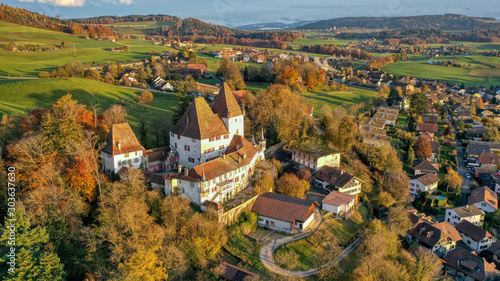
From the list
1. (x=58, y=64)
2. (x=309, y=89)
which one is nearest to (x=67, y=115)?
(x=58, y=64)

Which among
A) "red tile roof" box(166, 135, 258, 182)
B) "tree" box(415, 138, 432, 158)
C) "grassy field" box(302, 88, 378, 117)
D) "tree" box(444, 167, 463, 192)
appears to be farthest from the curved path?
"grassy field" box(302, 88, 378, 117)

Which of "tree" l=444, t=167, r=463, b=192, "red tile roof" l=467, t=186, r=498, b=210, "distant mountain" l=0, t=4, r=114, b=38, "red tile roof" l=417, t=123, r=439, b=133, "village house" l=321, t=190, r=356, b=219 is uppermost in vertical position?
"distant mountain" l=0, t=4, r=114, b=38

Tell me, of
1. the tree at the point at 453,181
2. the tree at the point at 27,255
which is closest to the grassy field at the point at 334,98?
the tree at the point at 453,181

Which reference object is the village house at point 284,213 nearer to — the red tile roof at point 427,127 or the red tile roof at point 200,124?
the red tile roof at point 200,124

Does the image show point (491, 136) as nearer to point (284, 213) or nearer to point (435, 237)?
point (435, 237)

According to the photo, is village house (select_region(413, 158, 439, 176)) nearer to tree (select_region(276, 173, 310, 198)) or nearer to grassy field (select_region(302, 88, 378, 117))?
grassy field (select_region(302, 88, 378, 117))

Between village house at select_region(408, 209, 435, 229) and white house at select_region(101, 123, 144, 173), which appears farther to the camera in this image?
village house at select_region(408, 209, 435, 229)
